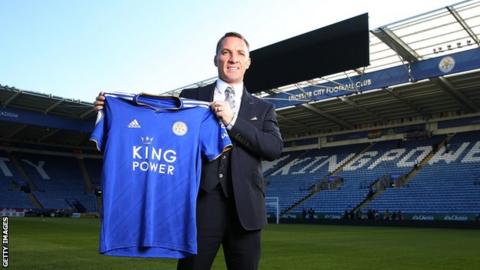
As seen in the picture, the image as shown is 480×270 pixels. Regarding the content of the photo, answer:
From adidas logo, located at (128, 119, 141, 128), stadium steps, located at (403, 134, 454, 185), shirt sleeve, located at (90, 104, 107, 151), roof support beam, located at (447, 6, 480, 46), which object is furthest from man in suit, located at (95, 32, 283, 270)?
stadium steps, located at (403, 134, 454, 185)

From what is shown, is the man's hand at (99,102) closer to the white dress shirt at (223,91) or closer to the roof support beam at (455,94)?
the white dress shirt at (223,91)

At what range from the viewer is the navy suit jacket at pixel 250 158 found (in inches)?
102

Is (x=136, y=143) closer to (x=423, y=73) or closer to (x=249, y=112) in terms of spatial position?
(x=249, y=112)

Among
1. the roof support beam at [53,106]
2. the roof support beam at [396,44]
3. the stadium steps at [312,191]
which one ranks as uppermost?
the roof support beam at [396,44]

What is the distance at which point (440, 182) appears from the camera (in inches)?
1167

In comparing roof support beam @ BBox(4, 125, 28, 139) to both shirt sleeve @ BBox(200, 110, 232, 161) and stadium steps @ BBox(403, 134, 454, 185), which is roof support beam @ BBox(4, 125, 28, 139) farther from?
shirt sleeve @ BBox(200, 110, 232, 161)

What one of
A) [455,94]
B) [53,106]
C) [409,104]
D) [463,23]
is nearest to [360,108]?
[409,104]

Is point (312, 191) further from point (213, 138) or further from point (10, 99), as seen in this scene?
point (213, 138)

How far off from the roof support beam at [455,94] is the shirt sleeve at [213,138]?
88.5 ft

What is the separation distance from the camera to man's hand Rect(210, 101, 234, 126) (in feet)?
8.68

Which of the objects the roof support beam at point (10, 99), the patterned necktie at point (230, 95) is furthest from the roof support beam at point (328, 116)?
the patterned necktie at point (230, 95)

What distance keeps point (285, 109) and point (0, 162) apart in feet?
84.7

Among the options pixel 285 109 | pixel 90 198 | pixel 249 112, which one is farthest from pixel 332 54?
pixel 90 198

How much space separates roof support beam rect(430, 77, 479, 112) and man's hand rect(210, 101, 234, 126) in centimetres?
2713
